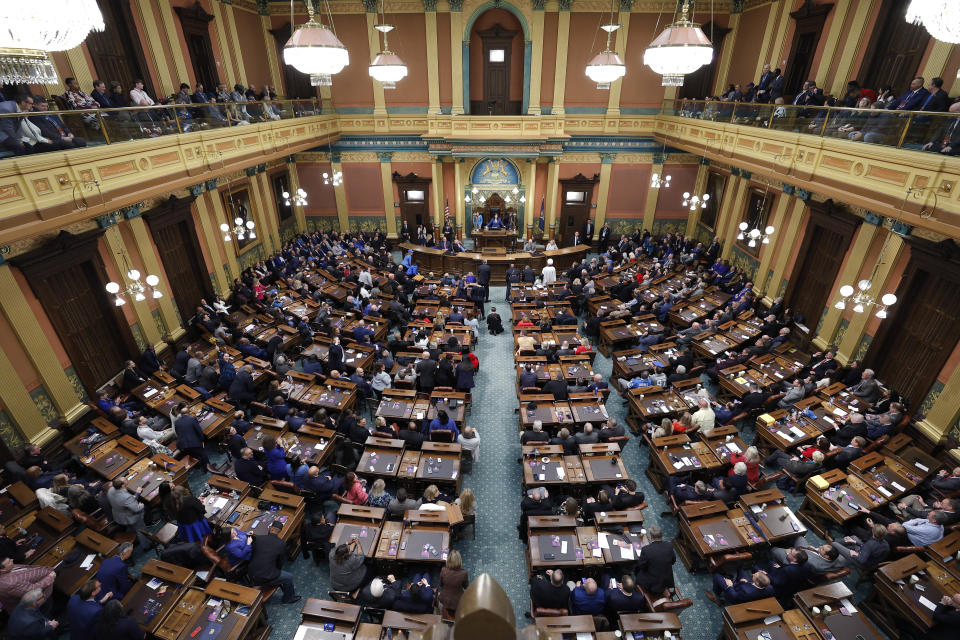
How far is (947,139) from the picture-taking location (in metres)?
8.00

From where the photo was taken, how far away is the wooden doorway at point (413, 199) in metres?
22.3

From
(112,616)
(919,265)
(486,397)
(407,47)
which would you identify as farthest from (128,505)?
(407,47)

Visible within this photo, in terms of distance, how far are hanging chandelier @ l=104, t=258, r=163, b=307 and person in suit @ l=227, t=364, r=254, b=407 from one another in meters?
2.43

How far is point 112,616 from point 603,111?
22.5 metres

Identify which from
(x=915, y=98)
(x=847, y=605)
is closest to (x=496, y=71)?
(x=915, y=98)

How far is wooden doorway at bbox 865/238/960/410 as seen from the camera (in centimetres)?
934

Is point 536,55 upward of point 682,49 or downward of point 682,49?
upward

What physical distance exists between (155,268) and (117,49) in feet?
18.9

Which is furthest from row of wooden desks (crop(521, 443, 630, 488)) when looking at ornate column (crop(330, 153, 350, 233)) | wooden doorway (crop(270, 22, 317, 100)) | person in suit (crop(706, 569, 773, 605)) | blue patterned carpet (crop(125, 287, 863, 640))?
wooden doorway (crop(270, 22, 317, 100))

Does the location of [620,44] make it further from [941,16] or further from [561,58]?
[941,16]

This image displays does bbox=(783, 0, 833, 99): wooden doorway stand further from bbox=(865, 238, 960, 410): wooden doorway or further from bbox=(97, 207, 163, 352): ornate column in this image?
bbox=(97, 207, 163, 352): ornate column

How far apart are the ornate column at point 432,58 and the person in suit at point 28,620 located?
20.0 meters

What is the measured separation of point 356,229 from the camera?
76.2 feet

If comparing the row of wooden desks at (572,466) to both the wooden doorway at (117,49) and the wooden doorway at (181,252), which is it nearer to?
the wooden doorway at (181,252)
